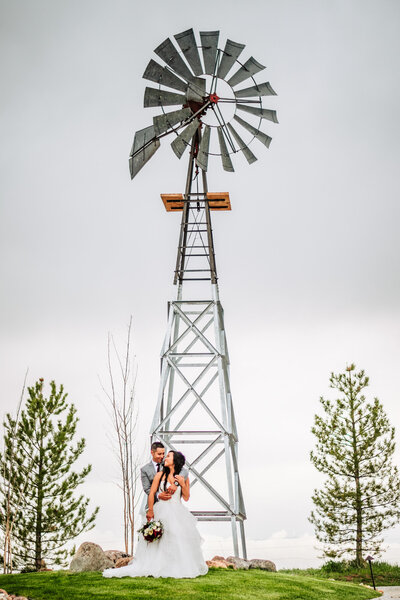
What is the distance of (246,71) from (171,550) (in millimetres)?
9411

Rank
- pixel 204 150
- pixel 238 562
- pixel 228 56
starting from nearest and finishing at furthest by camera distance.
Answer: pixel 238 562, pixel 228 56, pixel 204 150

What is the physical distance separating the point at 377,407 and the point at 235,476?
9.37m

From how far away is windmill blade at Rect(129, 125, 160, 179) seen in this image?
1247 centimetres

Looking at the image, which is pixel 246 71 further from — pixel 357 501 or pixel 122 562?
pixel 357 501

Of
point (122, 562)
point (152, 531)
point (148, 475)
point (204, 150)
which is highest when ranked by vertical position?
point (204, 150)

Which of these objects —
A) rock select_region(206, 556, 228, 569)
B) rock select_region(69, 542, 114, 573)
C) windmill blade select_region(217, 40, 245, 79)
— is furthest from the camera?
windmill blade select_region(217, 40, 245, 79)

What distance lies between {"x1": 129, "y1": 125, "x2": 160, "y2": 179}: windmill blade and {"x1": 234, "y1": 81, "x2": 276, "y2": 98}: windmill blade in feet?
6.84

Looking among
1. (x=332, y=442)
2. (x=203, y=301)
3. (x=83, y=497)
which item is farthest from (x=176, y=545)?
(x=332, y=442)

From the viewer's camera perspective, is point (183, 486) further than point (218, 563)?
No

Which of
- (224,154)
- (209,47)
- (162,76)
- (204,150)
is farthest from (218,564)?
(209,47)

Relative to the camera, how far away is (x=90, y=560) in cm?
976

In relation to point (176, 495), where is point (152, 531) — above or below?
below

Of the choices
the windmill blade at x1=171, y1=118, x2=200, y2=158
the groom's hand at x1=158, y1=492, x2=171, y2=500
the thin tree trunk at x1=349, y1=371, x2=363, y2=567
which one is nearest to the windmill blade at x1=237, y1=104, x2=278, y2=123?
the windmill blade at x1=171, y1=118, x2=200, y2=158

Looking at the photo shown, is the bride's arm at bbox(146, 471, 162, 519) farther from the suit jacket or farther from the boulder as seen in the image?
the boulder
